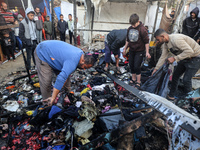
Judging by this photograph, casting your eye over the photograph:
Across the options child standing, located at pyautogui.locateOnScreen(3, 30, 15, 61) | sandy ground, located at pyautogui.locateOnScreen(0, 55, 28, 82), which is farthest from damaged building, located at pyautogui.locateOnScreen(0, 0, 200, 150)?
child standing, located at pyautogui.locateOnScreen(3, 30, 15, 61)

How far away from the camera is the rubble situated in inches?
40.8

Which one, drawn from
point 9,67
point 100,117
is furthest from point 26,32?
point 100,117

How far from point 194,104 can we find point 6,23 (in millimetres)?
7160

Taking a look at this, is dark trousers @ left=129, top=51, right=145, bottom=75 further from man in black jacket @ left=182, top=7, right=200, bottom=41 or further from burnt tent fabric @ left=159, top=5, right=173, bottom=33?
Result: burnt tent fabric @ left=159, top=5, right=173, bottom=33

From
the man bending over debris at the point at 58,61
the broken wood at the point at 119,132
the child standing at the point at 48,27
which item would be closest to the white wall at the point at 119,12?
the child standing at the point at 48,27

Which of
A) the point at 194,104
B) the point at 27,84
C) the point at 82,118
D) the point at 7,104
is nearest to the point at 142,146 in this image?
the point at 82,118

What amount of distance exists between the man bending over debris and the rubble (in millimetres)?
441

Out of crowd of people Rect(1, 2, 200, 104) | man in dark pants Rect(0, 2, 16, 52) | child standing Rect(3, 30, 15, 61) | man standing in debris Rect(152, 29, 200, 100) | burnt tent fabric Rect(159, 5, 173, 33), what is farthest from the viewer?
burnt tent fabric Rect(159, 5, 173, 33)

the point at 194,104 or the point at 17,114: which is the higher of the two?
the point at 194,104

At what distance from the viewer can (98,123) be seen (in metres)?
1.88

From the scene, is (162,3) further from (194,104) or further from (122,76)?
(194,104)

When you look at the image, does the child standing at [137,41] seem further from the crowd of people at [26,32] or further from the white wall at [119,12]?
the white wall at [119,12]

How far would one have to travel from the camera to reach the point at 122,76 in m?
4.34

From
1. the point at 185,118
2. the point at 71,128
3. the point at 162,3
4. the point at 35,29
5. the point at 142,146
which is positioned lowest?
the point at 142,146
